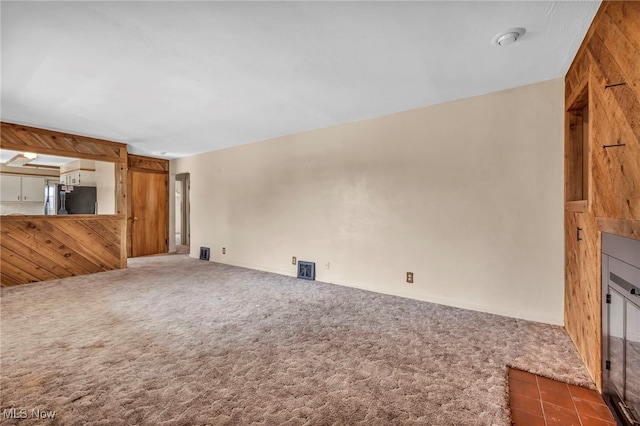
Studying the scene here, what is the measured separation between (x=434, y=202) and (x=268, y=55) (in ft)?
7.87

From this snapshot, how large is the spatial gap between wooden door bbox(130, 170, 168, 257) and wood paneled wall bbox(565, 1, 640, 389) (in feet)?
24.8

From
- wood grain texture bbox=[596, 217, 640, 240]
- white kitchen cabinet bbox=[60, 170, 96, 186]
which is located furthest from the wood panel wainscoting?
wood grain texture bbox=[596, 217, 640, 240]

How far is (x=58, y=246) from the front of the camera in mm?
4578

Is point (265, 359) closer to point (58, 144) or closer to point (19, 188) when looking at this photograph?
point (58, 144)

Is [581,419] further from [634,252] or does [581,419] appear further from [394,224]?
[394,224]

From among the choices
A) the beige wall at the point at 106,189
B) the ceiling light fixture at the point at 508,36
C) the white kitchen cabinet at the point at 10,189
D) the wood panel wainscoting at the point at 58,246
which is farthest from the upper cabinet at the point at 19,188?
the ceiling light fixture at the point at 508,36

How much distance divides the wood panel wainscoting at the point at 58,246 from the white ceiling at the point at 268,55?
5.50ft

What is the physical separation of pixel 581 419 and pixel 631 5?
2.18m

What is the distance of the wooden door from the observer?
21.2ft

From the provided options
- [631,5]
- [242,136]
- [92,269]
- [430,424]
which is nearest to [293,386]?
[430,424]

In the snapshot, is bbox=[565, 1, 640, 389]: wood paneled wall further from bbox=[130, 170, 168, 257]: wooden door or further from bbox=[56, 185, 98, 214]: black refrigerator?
bbox=[130, 170, 168, 257]: wooden door

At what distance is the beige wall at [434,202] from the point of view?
2775 millimetres

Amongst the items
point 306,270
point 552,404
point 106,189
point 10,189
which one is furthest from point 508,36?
point 10,189

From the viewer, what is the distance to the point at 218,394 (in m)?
1.72
